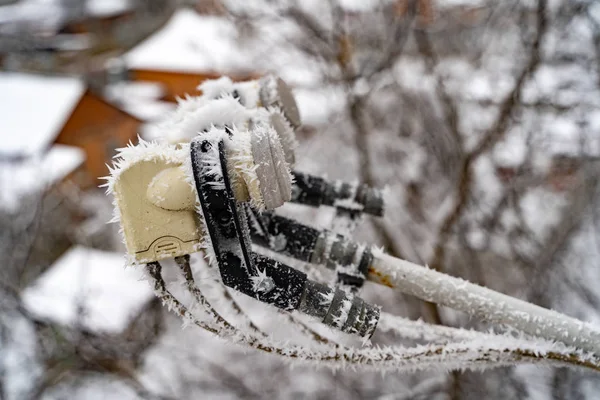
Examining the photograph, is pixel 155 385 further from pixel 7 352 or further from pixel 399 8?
pixel 399 8

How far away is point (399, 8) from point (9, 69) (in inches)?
686

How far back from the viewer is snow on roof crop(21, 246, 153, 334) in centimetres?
757

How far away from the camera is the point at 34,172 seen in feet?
34.2

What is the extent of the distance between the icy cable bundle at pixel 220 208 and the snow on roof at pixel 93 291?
656 centimetres

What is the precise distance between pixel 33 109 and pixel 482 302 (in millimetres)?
15894

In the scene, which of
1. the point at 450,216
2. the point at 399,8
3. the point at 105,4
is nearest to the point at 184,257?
the point at 450,216

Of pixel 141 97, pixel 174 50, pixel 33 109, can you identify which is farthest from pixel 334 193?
pixel 141 97

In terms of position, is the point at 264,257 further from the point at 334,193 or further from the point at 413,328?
the point at 413,328

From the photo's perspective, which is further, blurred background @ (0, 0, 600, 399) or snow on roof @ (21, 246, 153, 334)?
snow on roof @ (21, 246, 153, 334)

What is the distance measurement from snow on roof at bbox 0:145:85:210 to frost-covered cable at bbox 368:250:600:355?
9771 millimetres

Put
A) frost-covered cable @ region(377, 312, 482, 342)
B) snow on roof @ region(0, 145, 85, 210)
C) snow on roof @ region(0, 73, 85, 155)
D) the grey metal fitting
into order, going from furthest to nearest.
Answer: snow on roof @ region(0, 73, 85, 155)
snow on roof @ region(0, 145, 85, 210)
frost-covered cable @ region(377, 312, 482, 342)
the grey metal fitting

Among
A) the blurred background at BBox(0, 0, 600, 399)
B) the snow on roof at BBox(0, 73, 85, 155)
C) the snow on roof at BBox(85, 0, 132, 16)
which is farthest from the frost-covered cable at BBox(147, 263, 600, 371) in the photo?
the snow on roof at BBox(85, 0, 132, 16)

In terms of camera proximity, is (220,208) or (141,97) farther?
(141,97)

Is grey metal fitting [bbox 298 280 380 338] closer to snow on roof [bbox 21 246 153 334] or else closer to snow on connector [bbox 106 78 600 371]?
snow on connector [bbox 106 78 600 371]
